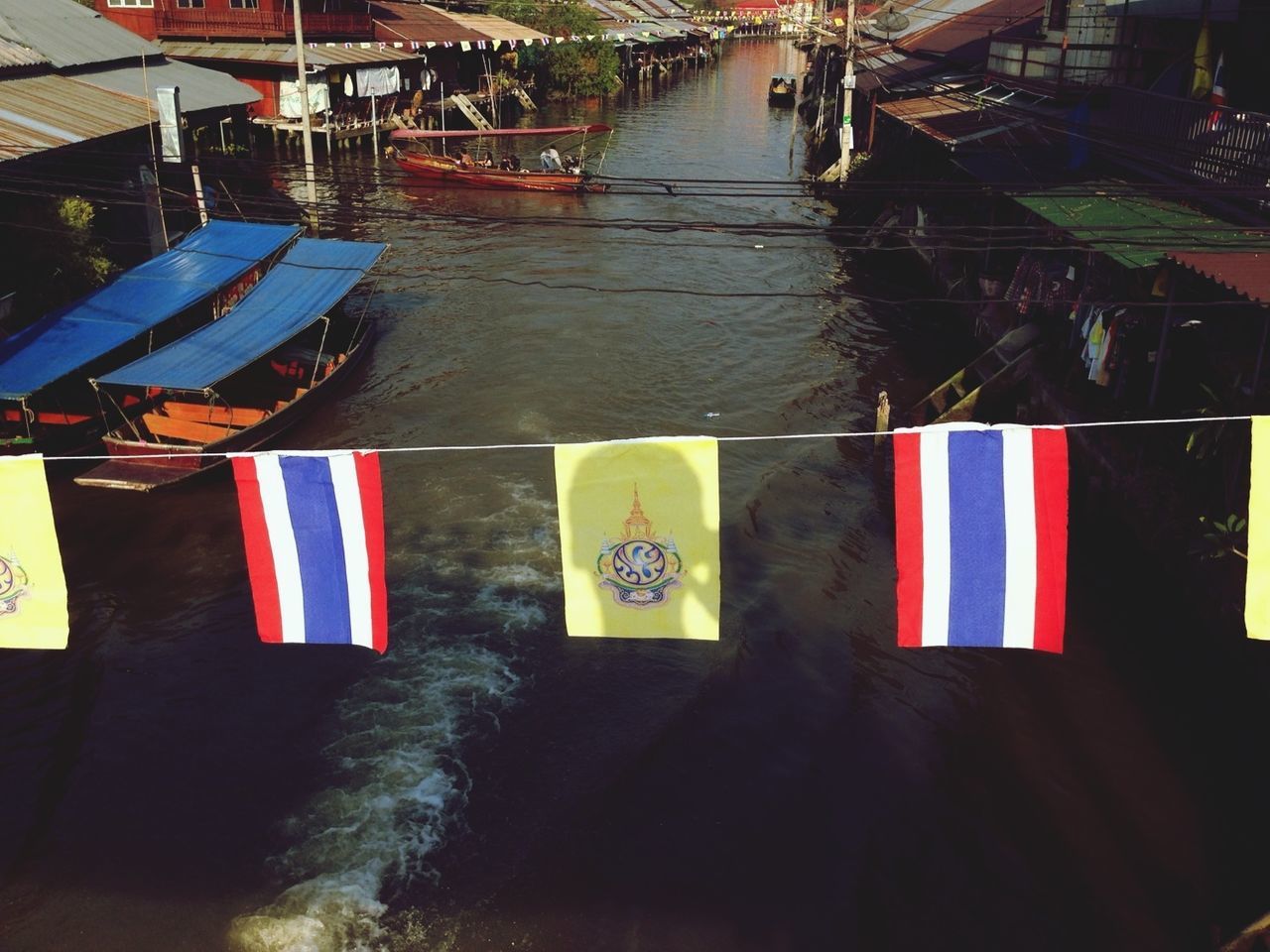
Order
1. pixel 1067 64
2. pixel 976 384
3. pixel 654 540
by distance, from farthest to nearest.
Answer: pixel 1067 64 < pixel 976 384 < pixel 654 540

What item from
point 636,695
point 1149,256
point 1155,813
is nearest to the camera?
point 1155,813

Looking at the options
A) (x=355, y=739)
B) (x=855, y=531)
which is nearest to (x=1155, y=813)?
(x=855, y=531)

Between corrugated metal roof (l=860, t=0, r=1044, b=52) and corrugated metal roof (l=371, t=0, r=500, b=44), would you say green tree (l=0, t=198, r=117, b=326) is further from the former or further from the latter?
corrugated metal roof (l=371, t=0, r=500, b=44)

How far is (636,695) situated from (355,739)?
3.58 meters

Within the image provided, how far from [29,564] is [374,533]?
2.98 m

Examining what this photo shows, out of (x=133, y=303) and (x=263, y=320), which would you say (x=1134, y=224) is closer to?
(x=263, y=320)

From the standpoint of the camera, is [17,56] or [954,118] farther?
[954,118]

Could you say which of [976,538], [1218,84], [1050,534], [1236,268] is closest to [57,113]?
[976,538]

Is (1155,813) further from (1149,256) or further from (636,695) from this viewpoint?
(1149,256)

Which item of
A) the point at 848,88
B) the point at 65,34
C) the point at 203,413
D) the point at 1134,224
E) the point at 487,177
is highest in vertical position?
the point at 65,34

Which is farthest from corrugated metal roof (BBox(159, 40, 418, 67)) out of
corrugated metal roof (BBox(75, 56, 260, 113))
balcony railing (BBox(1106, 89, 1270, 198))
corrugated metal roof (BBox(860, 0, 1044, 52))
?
balcony railing (BBox(1106, 89, 1270, 198))

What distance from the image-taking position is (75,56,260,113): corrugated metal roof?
27828 millimetres

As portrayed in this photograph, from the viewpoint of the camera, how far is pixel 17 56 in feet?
82.0

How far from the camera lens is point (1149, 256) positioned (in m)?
14.9
